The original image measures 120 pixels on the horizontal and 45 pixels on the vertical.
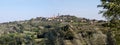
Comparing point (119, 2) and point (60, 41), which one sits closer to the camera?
point (119, 2)

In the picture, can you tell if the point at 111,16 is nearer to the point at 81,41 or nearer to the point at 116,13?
the point at 116,13

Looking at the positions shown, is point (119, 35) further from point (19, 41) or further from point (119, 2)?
point (19, 41)

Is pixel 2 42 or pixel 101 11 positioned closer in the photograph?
pixel 101 11

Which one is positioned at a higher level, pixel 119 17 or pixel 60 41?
pixel 119 17

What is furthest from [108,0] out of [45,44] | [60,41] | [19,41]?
[19,41]

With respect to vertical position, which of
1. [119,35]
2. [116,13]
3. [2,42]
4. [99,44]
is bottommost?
[2,42]

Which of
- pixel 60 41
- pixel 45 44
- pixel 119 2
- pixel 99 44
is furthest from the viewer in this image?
pixel 45 44

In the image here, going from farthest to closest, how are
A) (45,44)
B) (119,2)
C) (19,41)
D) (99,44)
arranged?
1. (19,41)
2. (45,44)
3. (99,44)
4. (119,2)

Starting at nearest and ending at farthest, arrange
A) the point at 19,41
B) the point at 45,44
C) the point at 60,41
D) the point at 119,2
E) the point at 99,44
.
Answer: the point at 119,2 → the point at 99,44 → the point at 60,41 → the point at 45,44 → the point at 19,41

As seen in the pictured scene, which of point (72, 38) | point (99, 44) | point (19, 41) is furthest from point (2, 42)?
point (99, 44)
